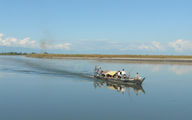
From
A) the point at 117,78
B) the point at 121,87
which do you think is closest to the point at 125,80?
the point at 117,78

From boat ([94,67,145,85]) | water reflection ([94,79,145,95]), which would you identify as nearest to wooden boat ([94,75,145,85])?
boat ([94,67,145,85])

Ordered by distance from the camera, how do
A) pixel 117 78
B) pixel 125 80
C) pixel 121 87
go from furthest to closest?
pixel 117 78 → pixel 125 80 → pixel 121 87

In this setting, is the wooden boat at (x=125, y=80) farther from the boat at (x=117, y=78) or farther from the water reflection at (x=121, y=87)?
the water reflection at (x=121, y=87)

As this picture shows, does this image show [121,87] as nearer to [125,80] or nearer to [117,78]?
[125,80]

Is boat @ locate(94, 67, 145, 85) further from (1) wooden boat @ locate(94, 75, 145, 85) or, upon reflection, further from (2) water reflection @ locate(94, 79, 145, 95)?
(2) water reflection @ locate(94, 79, 145, 95)

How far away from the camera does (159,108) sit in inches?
764

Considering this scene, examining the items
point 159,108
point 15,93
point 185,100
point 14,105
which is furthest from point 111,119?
point 15,93

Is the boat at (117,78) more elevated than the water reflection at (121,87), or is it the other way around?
the boat at (117,78)

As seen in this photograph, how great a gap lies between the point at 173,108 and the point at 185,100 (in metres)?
4.03

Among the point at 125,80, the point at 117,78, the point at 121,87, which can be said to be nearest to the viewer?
the point at 121,87

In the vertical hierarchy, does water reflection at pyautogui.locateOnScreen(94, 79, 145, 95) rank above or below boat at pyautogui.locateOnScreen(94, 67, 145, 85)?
below

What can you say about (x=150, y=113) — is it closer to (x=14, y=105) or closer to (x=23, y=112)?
(x=23, y=112)

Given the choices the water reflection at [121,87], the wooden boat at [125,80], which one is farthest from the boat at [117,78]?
the water reflection at [121,87]

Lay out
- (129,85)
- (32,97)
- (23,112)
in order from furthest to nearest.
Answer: (129,85) < (32,97) < (23,112)
